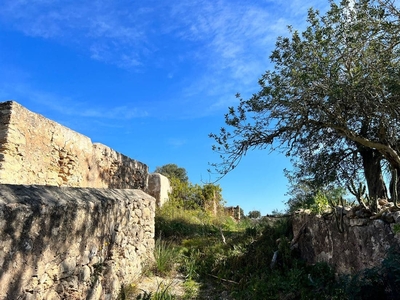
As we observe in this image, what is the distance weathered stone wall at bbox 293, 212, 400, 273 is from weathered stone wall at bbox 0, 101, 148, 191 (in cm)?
559

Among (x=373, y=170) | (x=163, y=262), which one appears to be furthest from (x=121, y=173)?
(x=373, y=170)

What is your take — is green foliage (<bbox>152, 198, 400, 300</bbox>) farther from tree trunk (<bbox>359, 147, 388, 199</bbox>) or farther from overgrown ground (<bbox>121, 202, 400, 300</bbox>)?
tree trunk (<bbox>359, 147, 388, 199</bbox>)

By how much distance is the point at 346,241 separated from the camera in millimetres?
5574

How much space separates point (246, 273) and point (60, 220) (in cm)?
445

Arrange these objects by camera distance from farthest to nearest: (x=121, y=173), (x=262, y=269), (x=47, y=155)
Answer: (x=121, y=173), (x=47, y=155), (x=262, y=269)

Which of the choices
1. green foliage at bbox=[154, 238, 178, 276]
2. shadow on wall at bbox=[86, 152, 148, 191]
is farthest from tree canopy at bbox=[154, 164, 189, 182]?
green foliage at bbox=[154, 238, 178, 276]

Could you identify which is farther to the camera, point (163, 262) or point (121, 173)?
point (121, 173)

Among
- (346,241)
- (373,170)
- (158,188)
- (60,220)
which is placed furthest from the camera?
(158,188)

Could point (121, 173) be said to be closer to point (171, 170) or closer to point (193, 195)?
point (193, 195)

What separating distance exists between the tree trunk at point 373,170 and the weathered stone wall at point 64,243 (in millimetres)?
7832

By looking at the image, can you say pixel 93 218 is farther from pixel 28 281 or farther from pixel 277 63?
pixel 277 63

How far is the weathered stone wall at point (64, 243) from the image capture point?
336 cm

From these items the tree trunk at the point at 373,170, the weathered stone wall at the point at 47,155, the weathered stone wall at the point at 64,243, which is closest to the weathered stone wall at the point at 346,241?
the weathered stone wall at the point at 64,243

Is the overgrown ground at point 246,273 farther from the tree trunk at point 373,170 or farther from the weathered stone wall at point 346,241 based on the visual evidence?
the tree trunk at point 373,170
